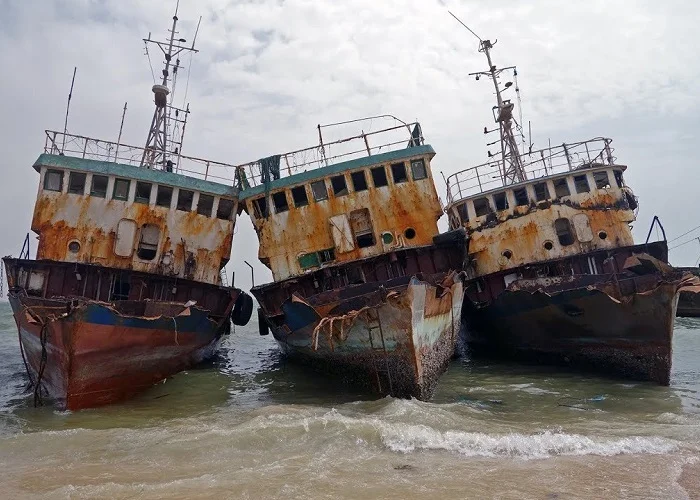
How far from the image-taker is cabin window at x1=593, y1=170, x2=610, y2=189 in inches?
623

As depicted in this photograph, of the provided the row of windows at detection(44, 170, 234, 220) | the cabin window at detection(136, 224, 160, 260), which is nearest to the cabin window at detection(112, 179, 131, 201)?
the row of windows at detection(44, 170, 234, 220)

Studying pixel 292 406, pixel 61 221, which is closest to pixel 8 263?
pixel 61 221

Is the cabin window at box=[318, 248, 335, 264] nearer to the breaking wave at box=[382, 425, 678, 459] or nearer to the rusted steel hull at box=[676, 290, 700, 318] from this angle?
the breaking wave at box=[382, 425, 678, 459]

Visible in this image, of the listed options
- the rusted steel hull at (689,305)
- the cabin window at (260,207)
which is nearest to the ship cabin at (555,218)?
the cabin window at (260,207)

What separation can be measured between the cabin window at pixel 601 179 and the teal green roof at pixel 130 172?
12.5 meters

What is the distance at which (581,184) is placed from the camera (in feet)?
52.0

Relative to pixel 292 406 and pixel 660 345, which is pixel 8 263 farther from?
pixel 660 345

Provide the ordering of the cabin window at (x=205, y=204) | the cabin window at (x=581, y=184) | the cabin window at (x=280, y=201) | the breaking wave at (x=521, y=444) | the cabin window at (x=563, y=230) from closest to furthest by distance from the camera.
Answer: the breaking wave at (x=521, y=444) < the cabin window at (x=280, y=201) < the cabin window at (x=205, y=204) < the cabin window at (x=563, y=230) < the cabin window at (x=581, y=184)

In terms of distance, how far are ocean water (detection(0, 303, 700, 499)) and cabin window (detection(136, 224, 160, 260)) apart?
449 centimetres

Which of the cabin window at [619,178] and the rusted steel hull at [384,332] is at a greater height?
the cabin window at [619,178]

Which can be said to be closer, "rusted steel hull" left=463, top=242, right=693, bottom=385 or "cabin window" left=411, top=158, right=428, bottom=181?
"rusted steel hull" left=463, top=242, right=693, bottom=385

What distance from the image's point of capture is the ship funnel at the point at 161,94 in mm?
18922

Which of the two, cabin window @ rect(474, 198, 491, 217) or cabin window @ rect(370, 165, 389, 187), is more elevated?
A: cabin window @ rect(370, 165, 389, 187)

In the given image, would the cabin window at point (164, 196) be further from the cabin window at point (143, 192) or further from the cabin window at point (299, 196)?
the cabin window at point (299, 196)
